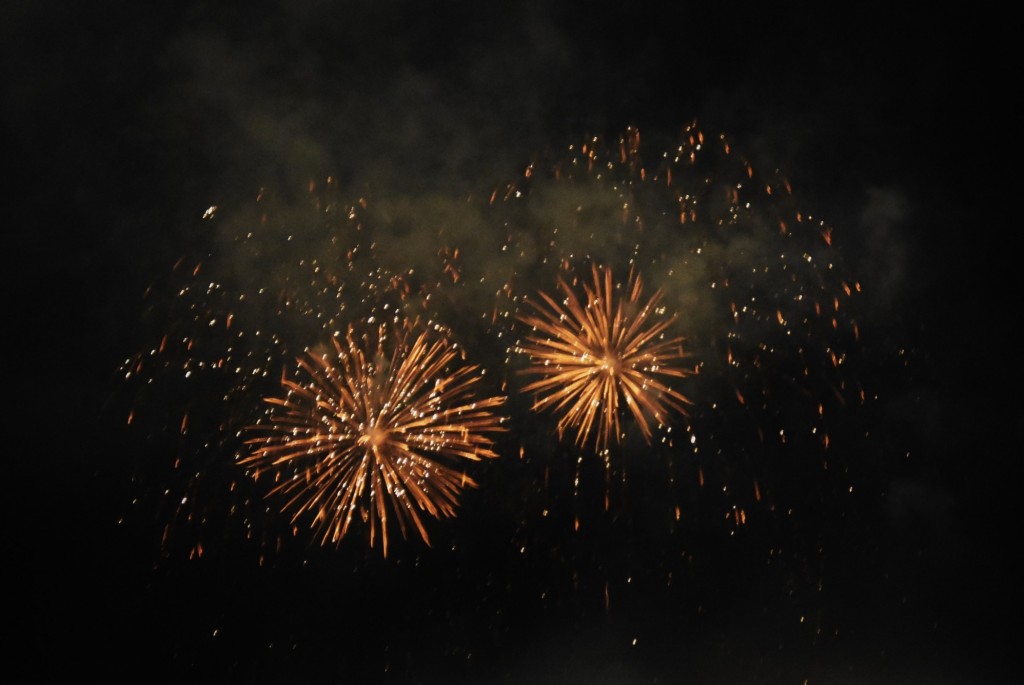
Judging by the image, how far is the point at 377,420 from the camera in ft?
26.5

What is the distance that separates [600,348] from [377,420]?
2.17 meters

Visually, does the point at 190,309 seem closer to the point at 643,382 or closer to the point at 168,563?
the point at 168,563

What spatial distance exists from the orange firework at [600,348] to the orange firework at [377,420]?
884 millimetres

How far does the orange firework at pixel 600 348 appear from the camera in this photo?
8.14m

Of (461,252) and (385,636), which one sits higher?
(461,252)

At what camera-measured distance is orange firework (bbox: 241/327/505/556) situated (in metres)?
8.05

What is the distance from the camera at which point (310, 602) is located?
1035 centimetres

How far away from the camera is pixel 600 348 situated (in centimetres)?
816

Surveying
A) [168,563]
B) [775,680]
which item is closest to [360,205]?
[168,563]

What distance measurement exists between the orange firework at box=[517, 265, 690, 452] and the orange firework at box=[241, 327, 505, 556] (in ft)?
2.90

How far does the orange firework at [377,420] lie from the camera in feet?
26.4

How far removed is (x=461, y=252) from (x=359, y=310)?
3.79 ft

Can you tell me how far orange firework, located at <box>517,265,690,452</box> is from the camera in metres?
8.14

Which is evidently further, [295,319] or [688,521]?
[688,521]
